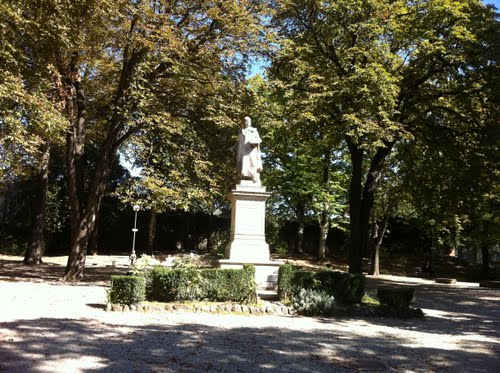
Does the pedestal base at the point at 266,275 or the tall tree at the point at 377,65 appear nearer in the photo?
the pedestal base at the point at 266,275

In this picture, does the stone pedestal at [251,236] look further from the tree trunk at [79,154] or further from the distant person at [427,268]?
the distant person at [427,268]

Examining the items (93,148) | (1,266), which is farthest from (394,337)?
(93,148)

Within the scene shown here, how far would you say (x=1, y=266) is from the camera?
21781mm

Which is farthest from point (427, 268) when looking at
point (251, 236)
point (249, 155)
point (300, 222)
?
point (251, 236)

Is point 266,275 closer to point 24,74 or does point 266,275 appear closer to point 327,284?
point 327,284

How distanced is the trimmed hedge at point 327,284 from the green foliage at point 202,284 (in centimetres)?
110

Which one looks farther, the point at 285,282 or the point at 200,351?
the point at 285,282

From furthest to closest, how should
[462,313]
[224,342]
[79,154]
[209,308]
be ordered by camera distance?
[79,154] < [462,313] < [209,308] < [224,342]

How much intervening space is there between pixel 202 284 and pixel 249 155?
17.6 ft

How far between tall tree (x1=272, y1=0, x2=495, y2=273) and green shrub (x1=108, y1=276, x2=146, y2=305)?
312 inches

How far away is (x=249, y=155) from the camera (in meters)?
14.8

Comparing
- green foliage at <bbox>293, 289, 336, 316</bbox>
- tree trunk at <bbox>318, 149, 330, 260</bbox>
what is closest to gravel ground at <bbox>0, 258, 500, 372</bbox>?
green foliage at <bbox>293, 289, 336, 316</bbox>

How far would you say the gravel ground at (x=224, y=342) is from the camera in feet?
19.1

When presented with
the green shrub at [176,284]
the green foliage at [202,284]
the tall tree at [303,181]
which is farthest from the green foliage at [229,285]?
the tall tree at [303,181]
